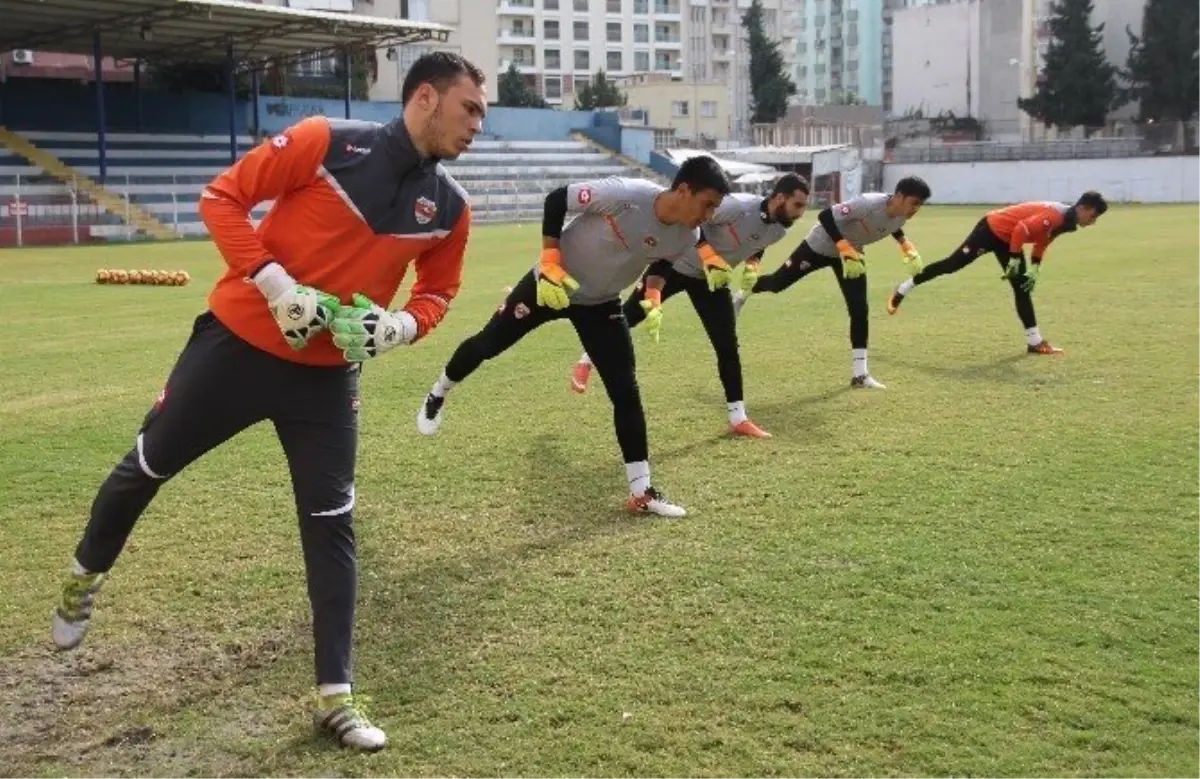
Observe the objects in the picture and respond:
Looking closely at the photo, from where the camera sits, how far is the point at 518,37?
328 feet

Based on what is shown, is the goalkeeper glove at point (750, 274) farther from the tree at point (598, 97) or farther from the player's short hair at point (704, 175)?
the tree at point (598, 97)

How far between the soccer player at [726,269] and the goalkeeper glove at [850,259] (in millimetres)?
1398

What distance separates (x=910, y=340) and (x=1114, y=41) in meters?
75.9

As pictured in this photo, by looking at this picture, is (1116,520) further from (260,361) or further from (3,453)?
(3,453)

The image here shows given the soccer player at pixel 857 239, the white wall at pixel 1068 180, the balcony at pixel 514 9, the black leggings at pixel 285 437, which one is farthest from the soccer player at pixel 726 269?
the balcony at pixel 514 9

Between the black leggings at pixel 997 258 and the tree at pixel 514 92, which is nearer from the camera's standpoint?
the black leggings at pixel 997 258

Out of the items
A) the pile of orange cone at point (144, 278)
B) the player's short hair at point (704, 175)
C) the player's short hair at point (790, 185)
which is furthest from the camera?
the pile of orange cone at point (144, 278)

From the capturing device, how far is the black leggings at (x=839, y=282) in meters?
11.2

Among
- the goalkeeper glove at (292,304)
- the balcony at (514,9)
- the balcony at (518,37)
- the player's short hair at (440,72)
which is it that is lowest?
the goalkeeper glove at (292,304)

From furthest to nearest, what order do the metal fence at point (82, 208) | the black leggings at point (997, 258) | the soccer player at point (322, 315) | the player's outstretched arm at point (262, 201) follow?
the metal fence at point (82, 208)
the black leggings at point (997, 258)
the soccer player at point (322, 315)
the player's outstretched arm at point (262, 201)

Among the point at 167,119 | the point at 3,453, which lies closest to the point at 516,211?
the point at 167,119

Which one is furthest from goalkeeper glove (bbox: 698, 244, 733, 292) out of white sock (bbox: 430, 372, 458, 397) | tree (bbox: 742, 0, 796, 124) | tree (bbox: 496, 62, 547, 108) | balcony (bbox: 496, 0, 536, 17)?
balcony (bbox: 496, 0, 536, 17)

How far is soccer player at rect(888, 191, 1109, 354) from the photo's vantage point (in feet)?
42.3

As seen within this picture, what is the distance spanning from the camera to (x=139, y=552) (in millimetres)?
6086
